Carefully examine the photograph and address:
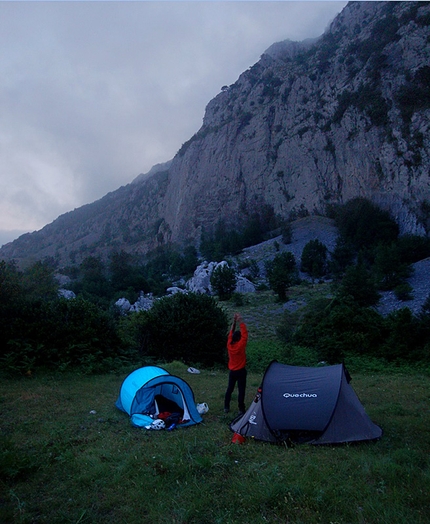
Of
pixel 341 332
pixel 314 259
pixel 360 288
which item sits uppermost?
pixel 314 259

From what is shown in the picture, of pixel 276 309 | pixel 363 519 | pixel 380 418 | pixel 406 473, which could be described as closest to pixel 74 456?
pixel 363 519

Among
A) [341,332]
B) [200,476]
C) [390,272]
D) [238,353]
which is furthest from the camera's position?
[390,272]

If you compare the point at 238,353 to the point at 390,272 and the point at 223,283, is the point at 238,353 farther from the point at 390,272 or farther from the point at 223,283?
the point at 223,283

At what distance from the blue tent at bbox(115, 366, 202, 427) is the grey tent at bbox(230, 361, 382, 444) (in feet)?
4.12

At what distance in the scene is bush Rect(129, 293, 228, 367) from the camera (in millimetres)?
16688

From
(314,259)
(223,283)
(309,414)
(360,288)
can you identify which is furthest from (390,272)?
(309,414)

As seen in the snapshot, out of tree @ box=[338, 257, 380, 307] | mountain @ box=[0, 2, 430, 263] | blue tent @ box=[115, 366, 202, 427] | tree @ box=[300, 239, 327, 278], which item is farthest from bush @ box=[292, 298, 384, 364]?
mountain @ box=[0, 2, 430, 263]

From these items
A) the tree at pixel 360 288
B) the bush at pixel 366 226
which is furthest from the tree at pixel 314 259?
the tree at pixel 360 288

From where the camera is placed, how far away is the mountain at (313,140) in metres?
54.9

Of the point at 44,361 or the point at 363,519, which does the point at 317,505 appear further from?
the point at 44,361

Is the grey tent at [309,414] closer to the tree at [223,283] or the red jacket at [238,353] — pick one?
the red jacket at [238,353]

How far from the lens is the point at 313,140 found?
71.3m

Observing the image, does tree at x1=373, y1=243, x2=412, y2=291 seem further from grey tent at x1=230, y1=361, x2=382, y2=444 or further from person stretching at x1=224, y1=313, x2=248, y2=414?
grey tent at x1=230, y1=361, x2=382, y2=444

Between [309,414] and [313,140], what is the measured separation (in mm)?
71881
